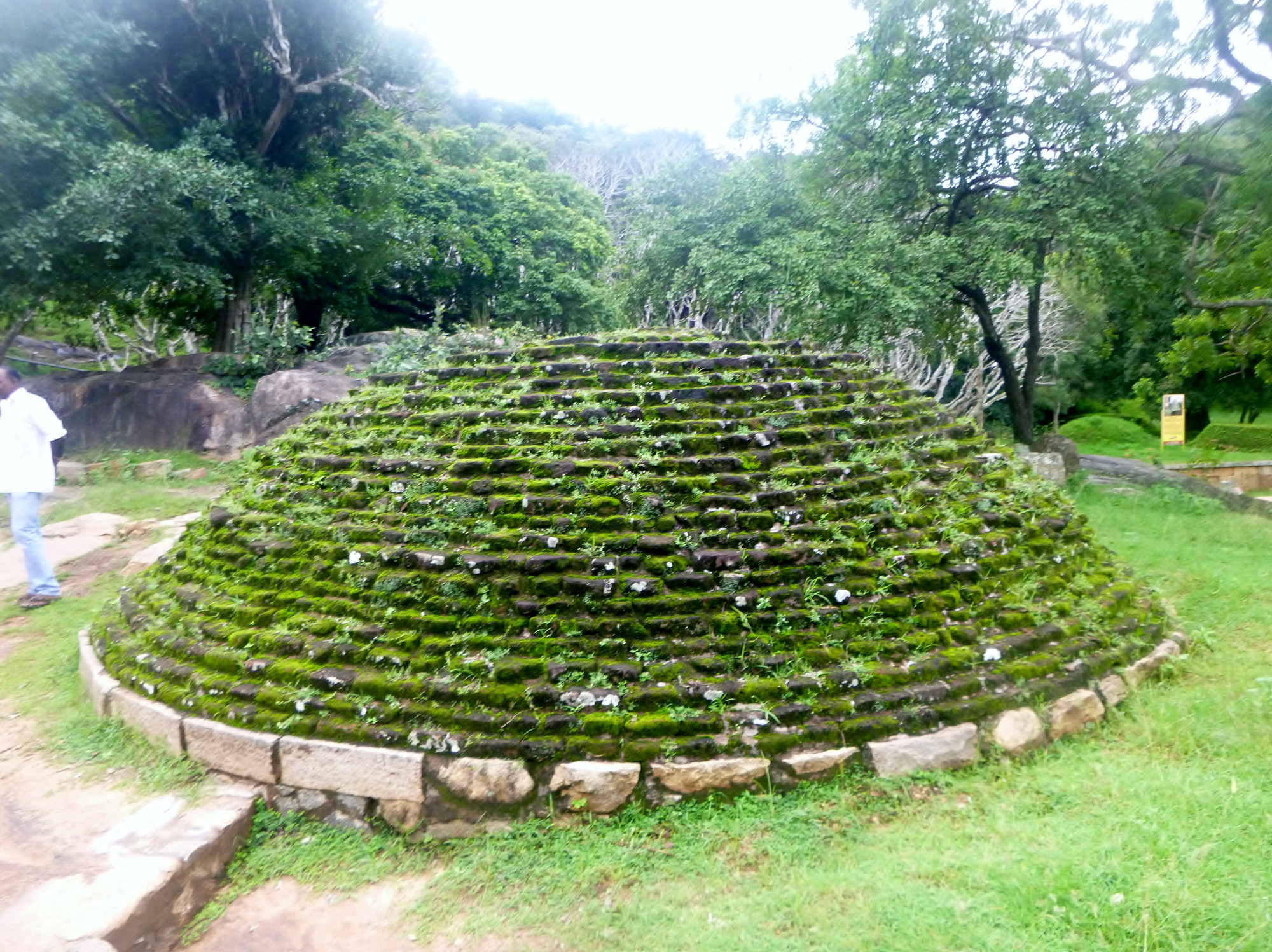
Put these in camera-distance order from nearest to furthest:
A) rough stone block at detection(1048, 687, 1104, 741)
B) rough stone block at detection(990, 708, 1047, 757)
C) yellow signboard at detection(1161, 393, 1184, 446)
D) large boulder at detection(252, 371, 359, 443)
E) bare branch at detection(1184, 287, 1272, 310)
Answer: rough stone block at detection(990, 708, 1047, 757) → rough stone block at detection(1048, 687, 1104, 741) → bare branch at detection(1184, 287, 1272, 310) → large boulder at detection(252, 371, 359, 443) → yellow signboard at detection(1161, 393, 1184, 446)

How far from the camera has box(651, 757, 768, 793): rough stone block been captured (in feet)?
10.7

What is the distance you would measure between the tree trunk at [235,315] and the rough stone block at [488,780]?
1269 cm

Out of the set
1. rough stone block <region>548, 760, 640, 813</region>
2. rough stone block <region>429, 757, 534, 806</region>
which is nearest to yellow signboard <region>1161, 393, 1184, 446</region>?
rough stone block <region>548, 760, 640, 813</region>

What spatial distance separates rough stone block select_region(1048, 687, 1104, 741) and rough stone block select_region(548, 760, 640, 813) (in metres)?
2.03

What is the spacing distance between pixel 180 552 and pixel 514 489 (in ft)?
8.17

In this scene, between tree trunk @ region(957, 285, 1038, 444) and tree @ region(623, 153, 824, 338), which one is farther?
tree trunk @ region(957, 285, 1038, 444)

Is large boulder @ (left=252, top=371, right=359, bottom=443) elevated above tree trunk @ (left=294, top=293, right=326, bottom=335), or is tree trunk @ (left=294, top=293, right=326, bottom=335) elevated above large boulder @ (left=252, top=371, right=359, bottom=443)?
tree trunk @ (left=294, top=293, right=326, bottom=335)

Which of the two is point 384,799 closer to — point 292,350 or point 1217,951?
point 1217,951

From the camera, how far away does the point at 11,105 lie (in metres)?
10.5

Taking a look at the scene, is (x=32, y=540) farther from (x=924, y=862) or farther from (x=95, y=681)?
(x=924, y=862)

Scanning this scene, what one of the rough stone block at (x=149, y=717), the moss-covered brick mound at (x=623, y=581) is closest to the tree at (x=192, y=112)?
the moss-covered brick mound at (x=623, y=581)

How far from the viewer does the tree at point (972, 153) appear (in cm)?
1016

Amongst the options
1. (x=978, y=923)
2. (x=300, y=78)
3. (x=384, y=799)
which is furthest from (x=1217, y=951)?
(x=300, y=78)

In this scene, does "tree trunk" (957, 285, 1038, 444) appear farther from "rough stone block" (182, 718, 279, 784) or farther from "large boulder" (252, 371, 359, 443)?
"rough stone block" (182, 718, 279, 784)
